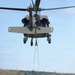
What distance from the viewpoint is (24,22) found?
3366 centimetres

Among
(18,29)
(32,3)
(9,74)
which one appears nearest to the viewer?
(32,3)

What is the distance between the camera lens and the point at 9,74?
120250 millimetres

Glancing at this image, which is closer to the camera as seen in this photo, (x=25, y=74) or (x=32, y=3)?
(x=32, y=3)

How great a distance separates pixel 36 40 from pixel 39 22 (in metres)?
1.50

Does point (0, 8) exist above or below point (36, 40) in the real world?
above

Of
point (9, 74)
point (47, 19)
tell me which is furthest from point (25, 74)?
point (47, 19)

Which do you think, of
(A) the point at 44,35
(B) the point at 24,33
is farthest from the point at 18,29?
(A) the point at 44,35

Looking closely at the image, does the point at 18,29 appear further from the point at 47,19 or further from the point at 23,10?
the point at 47,19

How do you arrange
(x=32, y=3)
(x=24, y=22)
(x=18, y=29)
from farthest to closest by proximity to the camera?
(x=24, y=22) → (x=18, y=29) → (x=32, y=3)

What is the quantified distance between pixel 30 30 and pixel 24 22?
271 cm

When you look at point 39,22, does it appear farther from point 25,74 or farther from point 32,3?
point 25,74

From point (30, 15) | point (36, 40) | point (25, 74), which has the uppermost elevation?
point (30, 15)

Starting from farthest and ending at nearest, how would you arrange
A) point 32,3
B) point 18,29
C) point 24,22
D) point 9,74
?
point 9,74 → point 24,22 → point 18,29 → point 32,3

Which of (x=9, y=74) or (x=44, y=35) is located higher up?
(x=44, y=35)
